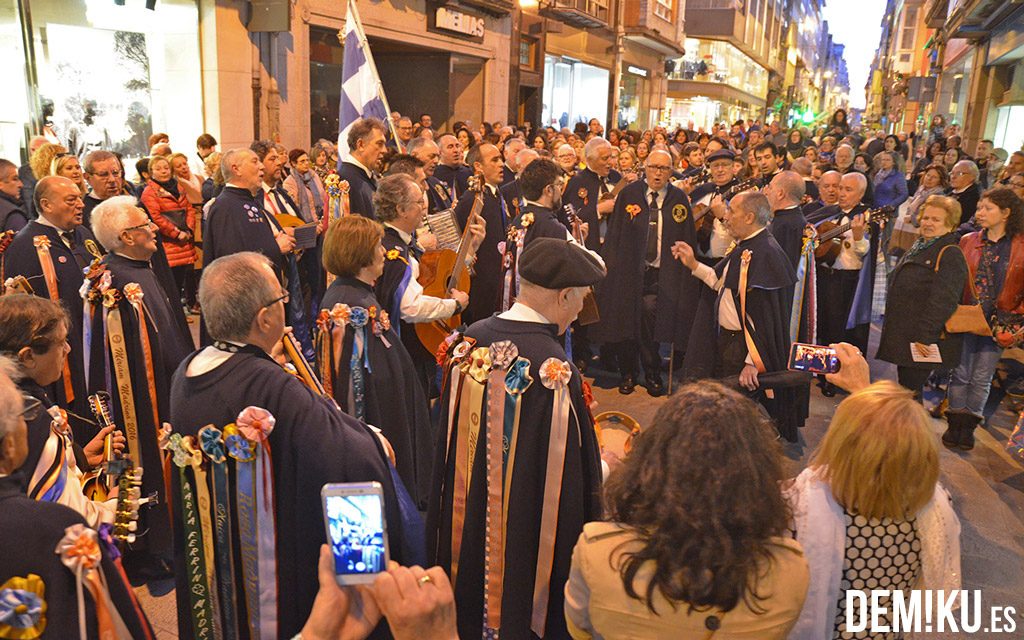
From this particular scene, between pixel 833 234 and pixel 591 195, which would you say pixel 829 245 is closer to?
pixel 833 234

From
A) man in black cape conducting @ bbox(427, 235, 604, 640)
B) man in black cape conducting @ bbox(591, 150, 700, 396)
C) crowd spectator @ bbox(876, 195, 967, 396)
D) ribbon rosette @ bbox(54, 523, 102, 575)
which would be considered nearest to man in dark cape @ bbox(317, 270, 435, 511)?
man in black cape conducting @ bbox(427, 235, 604, 640)

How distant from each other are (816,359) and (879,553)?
1074mm

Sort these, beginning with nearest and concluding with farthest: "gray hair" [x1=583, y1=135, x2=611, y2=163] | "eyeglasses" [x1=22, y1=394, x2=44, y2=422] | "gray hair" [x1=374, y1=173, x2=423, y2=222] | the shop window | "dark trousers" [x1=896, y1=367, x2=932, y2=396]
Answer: "eyeglasses" [x1=22, y1=394, x2=44, y2=422]
"gray hair" [x1=374, y1=173, x2=423, y2=222]
"dark trousers" [x1=896, y1=367, x2=932, y2=396]
"gray hair" [x1=583, y1=135, x2=611, y2=163]
the shop window

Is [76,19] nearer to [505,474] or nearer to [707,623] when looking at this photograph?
[505,474]

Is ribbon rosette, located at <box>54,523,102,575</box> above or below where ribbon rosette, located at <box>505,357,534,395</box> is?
below

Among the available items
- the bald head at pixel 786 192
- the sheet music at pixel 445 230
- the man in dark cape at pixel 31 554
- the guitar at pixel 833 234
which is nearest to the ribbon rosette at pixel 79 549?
the man in dark cape at pixel 31 554

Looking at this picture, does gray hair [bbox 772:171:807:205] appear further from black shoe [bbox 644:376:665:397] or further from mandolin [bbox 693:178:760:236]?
black shoe [bbox 644:376:665:397]

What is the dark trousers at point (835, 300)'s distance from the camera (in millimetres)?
7746

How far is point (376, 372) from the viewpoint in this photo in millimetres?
4375

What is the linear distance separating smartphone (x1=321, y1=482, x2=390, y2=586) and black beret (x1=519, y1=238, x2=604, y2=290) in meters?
1.38

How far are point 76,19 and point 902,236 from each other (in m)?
12.5

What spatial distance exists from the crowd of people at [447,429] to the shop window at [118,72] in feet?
13.2

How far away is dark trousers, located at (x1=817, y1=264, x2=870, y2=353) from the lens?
7746 millimetres

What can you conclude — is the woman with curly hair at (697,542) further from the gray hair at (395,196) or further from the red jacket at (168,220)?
the red jacket at (168,220)
